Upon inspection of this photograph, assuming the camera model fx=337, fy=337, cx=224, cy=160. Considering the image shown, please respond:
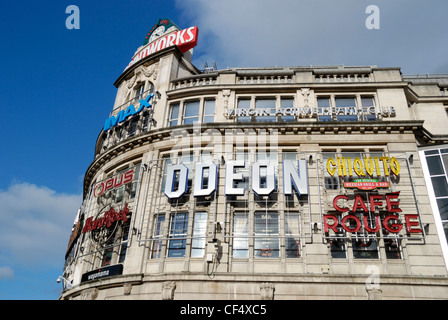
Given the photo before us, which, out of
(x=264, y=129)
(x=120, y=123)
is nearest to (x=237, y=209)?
(x=264, y=129)

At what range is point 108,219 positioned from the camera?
24.8 metres

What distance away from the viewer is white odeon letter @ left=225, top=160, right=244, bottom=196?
73.4 ft

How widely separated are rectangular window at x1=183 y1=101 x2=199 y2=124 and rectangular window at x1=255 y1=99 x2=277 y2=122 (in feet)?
16.4

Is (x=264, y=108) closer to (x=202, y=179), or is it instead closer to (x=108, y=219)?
(x=202, y=179)

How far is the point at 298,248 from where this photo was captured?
21344 mm

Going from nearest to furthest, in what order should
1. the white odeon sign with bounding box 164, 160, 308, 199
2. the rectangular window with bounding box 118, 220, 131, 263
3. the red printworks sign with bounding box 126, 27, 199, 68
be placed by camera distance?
the white odeon sign with bounding box 164, 160, 308, 199 < the rectangular window with bounding box 118, 220, 131, 263 < the red printworks sign with bounding box 126, 27, 199, 68

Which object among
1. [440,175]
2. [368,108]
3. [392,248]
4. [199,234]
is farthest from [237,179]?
[440,175]

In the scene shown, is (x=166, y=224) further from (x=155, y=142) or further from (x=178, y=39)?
(x=178, y=39)

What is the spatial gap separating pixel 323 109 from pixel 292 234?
10003 mm

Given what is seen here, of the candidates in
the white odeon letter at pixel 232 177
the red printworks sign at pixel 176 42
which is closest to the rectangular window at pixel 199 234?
the white odeon letter at pixel 232 177

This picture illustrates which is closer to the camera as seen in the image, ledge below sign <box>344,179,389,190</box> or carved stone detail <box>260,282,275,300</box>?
carved stone detail <box>260,282,275,300</box>

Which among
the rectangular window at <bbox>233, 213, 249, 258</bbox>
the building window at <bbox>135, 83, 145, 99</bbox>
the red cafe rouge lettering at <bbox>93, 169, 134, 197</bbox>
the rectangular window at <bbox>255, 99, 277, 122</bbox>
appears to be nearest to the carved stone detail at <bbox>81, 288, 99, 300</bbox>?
the red cafe rouge lettering at <bbox>93, 169, 134, 197</bbox>

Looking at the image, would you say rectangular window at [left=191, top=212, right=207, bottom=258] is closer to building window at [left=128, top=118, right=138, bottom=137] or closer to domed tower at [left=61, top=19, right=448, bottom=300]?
domed tower at [left=61, top=19, right=448, bottom=300]

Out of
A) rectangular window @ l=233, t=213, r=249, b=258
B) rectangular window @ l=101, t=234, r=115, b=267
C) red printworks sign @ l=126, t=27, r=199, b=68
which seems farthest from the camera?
red printworks sign @ l=126, t=27, r=199, b=68
